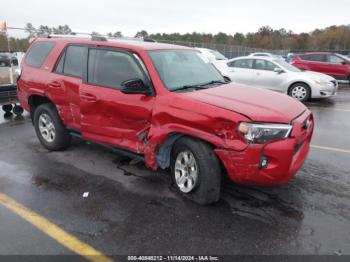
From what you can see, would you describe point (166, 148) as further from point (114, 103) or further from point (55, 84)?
point (55, 84)

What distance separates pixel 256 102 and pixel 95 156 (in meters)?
2.95

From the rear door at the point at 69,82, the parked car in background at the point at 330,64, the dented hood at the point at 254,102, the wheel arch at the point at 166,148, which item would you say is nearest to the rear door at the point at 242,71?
the parked car in background at the point at 330,64

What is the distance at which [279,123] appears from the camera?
3.48 meters

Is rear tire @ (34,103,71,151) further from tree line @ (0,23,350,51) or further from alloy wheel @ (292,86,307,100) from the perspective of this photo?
tree line @ (0,23,350,51)

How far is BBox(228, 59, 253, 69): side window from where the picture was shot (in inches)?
479

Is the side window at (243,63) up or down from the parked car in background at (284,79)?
up

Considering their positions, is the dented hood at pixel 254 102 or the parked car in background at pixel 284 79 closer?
the dented hood at pixel 254 102

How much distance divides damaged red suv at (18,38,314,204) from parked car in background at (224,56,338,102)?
21.1ft

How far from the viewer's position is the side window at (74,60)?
501cm

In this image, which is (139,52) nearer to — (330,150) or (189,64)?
(189,64)

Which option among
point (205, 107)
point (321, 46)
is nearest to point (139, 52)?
point (205, 107)

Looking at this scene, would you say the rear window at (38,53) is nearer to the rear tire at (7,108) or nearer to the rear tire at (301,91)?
the rear tire at (7,108)

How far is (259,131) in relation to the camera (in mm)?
3396

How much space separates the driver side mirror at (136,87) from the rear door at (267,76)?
834 centimetres
